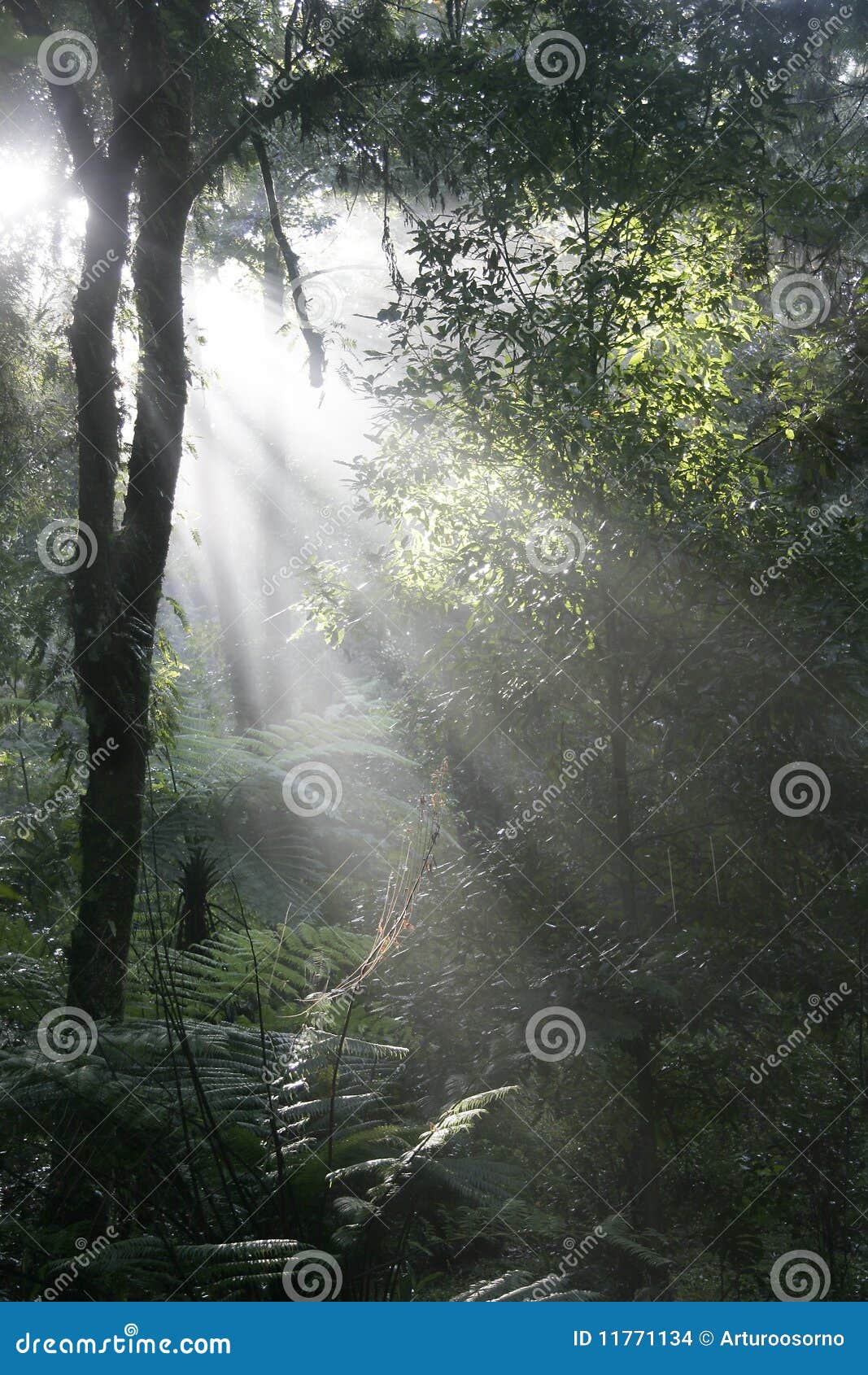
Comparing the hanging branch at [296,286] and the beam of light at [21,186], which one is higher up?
the hanging branch at [296,286]

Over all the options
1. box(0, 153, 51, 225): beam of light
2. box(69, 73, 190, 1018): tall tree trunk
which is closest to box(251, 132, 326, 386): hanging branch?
box(69, 73, 190, 1018): tall tree trunk

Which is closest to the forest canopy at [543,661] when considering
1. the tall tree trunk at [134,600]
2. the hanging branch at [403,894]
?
the tall tree trunk at [134,600]

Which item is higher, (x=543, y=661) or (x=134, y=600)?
(x=543, y=661)

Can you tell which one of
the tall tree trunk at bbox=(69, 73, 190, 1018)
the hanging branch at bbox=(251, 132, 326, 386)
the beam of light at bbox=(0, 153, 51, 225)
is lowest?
the tall tree trunk at bbox=(69, 73, 190, 1018)

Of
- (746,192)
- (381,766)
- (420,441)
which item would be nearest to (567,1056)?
(420,441)

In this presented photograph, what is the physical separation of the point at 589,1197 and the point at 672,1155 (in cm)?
46

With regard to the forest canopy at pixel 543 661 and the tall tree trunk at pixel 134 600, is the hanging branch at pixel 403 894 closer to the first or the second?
the forest canopy at pixel 543 661

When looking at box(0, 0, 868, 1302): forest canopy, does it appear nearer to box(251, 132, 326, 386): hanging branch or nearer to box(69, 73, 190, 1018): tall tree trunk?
box(69, 73, 190, 1018): tall tree trunk

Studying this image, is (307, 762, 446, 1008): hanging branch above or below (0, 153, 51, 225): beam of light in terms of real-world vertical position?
below

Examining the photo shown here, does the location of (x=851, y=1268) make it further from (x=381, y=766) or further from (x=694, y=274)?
(x=381, y=766)

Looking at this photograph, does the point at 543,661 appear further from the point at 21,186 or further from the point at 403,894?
the point at 21,186

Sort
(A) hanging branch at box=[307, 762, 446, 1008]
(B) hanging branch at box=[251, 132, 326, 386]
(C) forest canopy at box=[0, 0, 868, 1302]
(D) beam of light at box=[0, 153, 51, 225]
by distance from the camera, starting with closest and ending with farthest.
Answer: (A) hanging branch at box=[307, 762, 446, 1008]
(C) forest canopy at box=[0, 0, 868, 1302]
(B) hanging branch at box=[251, 132, 326, 386]
(D) beam of light at box=[0, 153, 51, 225]

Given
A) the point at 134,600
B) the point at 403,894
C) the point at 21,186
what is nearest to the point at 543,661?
the point at 403,894

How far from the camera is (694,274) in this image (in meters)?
3.82
